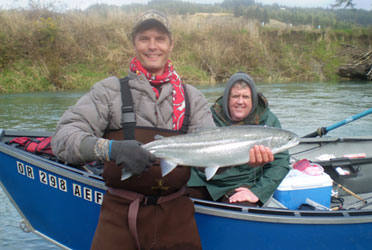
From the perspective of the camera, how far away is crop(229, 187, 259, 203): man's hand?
10.0 ft

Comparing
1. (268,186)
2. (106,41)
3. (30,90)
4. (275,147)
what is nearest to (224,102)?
(268,186)

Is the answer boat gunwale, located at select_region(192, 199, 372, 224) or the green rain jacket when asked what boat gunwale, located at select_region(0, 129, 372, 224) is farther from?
the green rain jacket

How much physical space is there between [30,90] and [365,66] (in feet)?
63.5

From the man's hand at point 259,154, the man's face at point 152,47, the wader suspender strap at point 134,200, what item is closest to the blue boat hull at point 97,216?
the man's hand at point 259,154

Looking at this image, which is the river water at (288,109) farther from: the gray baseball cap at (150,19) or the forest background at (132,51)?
the gray baseball cap at (150,19)

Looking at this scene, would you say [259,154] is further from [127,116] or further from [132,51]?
[132,51]

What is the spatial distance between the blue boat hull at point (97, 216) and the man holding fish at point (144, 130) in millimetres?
605

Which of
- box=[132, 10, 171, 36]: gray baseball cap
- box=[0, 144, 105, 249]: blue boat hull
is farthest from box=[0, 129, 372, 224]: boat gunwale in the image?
box=[132, 10, 171, 36]: gray baseball cap

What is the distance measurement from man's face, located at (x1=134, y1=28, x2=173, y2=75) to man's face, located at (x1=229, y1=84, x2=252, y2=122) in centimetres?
132

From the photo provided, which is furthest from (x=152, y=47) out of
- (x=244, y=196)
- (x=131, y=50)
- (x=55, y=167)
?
(x=131, y=50)

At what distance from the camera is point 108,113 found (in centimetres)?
211

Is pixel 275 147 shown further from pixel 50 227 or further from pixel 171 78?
pixel 50 227

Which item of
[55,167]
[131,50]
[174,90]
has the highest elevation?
[174,90]

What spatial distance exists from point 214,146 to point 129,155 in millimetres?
564
